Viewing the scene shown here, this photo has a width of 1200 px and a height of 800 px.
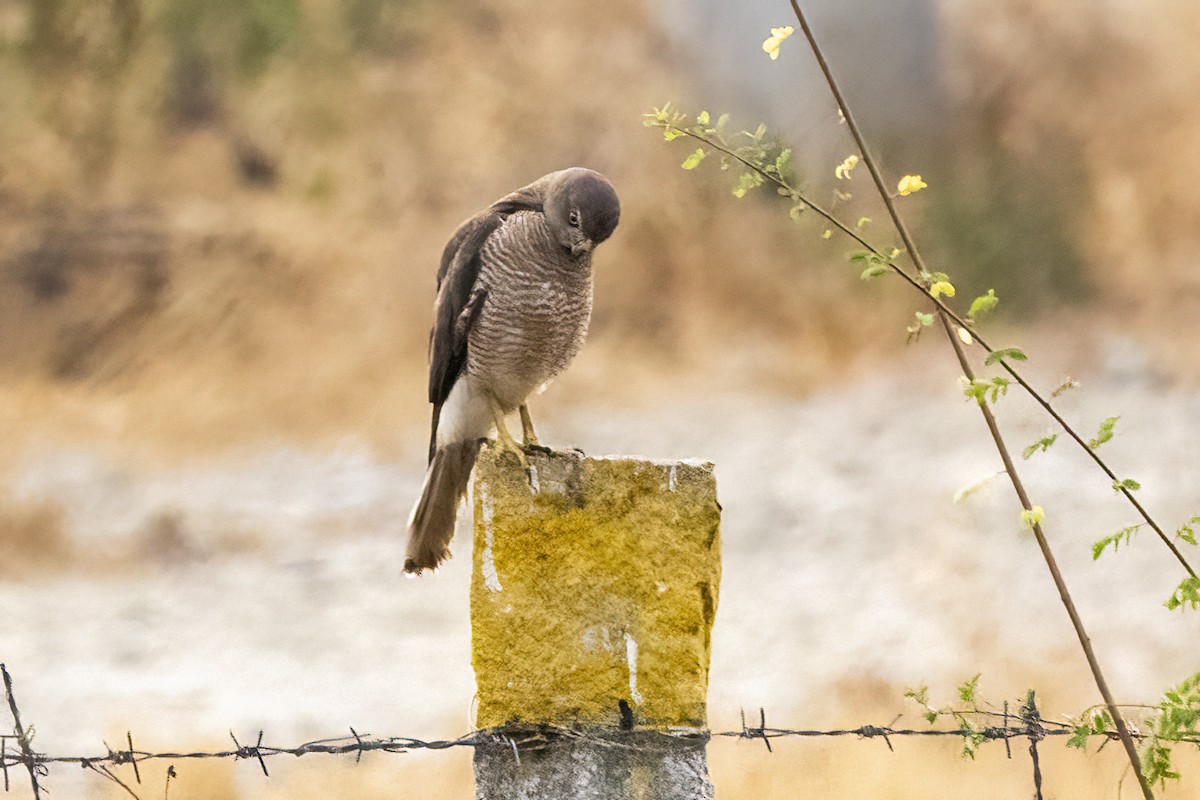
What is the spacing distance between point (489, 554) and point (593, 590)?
0.24m

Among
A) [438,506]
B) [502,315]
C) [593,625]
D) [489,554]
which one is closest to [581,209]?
[502,315]

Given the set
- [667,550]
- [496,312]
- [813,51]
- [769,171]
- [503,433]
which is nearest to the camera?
[813,51]

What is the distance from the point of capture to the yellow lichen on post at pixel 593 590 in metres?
2.44

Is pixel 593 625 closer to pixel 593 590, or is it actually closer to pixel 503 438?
pixel 593 590

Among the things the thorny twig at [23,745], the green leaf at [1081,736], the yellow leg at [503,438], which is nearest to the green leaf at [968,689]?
the green leaf at [1081,736]

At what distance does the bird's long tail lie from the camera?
3.39 m

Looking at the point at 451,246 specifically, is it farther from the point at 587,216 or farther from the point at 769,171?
the point at 769,171

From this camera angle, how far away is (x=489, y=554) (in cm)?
249

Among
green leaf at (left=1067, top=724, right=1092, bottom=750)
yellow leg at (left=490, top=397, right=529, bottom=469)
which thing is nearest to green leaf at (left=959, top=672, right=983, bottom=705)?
green leaf at (left=1067, top=724, right=1092, bottom=750)

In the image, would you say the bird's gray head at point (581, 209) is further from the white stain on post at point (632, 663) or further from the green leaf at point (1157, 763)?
the green leaf at point (1157, 763)

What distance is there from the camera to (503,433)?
3293 mm

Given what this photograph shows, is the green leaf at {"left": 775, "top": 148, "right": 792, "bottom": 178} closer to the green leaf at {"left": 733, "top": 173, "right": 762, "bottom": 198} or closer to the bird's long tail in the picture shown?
the green leaf at {"left": 733, "top": 173, "right": 762, "bottom": 198}

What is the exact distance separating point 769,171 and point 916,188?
11.9 inches

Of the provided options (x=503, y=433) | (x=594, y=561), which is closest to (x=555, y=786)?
(x=594, y=561)
